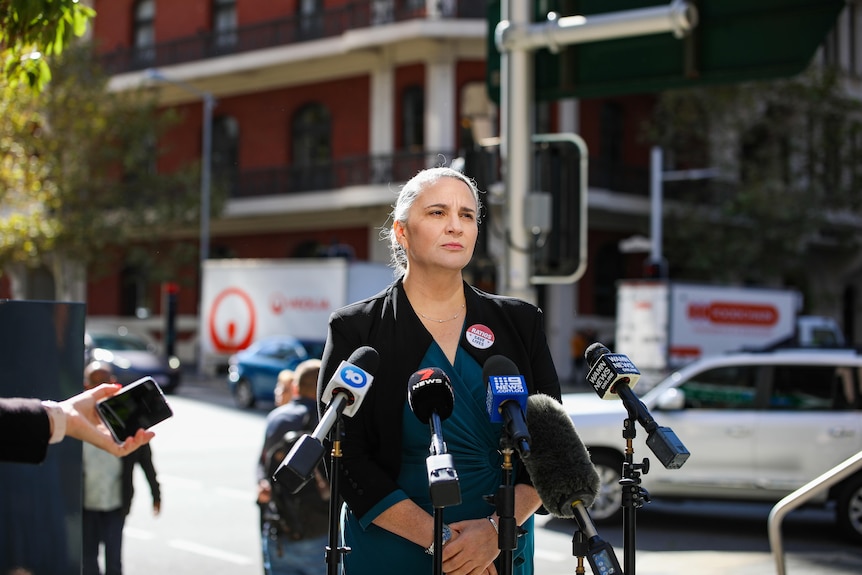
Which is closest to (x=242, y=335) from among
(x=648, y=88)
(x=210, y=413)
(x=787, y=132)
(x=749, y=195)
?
(x=210, y=413)

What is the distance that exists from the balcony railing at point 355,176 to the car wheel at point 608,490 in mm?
19032

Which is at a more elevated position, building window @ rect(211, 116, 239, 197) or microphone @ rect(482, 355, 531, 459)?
building window @ rect(211, 116, 239, 197)

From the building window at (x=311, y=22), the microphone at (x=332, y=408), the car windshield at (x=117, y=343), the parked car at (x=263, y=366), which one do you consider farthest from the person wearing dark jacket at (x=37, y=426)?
the building window at (x=311, y=22)

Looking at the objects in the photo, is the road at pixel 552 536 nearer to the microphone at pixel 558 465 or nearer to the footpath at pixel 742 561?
the footpath at pixel 742 561

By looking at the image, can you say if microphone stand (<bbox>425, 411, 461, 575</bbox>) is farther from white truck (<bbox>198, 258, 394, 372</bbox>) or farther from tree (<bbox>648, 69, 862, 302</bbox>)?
tree (<bbox>648, 69, 862, 302</bbox>)

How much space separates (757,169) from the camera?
102ft

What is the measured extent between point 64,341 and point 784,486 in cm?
804

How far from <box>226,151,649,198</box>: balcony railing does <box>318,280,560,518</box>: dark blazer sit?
2581 centimetres

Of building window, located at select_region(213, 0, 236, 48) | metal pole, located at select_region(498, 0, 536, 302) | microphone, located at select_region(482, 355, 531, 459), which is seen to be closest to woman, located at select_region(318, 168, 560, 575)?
microphone, located at select_region(482, 355, 531, 459)

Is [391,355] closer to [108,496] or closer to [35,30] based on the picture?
[35,30]

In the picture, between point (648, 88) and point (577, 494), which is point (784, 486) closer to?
point (648, 88)

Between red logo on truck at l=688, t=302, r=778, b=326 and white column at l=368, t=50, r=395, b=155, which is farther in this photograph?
white column at l=368, t=50, r=395, b=155

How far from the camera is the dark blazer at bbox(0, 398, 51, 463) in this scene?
2719mm

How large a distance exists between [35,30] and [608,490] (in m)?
7.35
